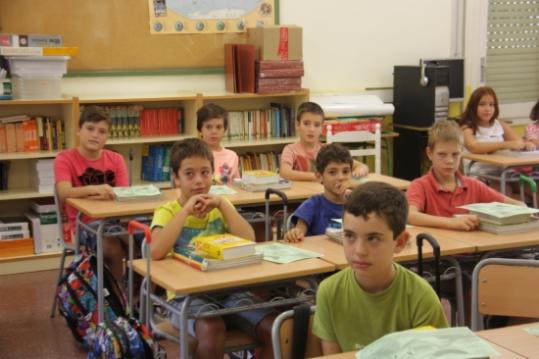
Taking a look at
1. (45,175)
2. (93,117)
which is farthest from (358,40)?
(93,117)

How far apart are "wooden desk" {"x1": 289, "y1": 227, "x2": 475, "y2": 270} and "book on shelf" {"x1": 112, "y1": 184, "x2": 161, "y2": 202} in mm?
1221

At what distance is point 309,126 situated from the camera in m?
5.43

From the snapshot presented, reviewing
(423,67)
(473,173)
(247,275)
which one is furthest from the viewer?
(423,67)

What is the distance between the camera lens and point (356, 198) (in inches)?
95.5

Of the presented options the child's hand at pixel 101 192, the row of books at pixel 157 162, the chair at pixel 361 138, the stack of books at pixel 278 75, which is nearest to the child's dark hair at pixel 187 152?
the child's hand at pixel 101 192

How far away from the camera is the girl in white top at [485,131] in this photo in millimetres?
6281

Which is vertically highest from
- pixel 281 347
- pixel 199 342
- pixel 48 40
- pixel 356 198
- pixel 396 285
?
pixel 48 40

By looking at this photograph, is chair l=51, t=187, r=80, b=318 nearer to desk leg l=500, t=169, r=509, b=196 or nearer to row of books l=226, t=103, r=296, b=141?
row of books l=226, t=103, r=296, b=141

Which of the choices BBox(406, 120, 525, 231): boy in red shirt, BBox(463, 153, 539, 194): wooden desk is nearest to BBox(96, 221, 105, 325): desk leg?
BBox(406, 120, 525, 231): boy in red shirt

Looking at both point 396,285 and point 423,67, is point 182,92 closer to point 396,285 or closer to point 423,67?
point 423,67

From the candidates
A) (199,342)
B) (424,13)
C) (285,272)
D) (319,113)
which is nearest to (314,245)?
(285,272)

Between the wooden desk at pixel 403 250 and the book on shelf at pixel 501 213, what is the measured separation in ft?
0.75

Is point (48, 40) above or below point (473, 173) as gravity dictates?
above

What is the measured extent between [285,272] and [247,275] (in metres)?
0.15
